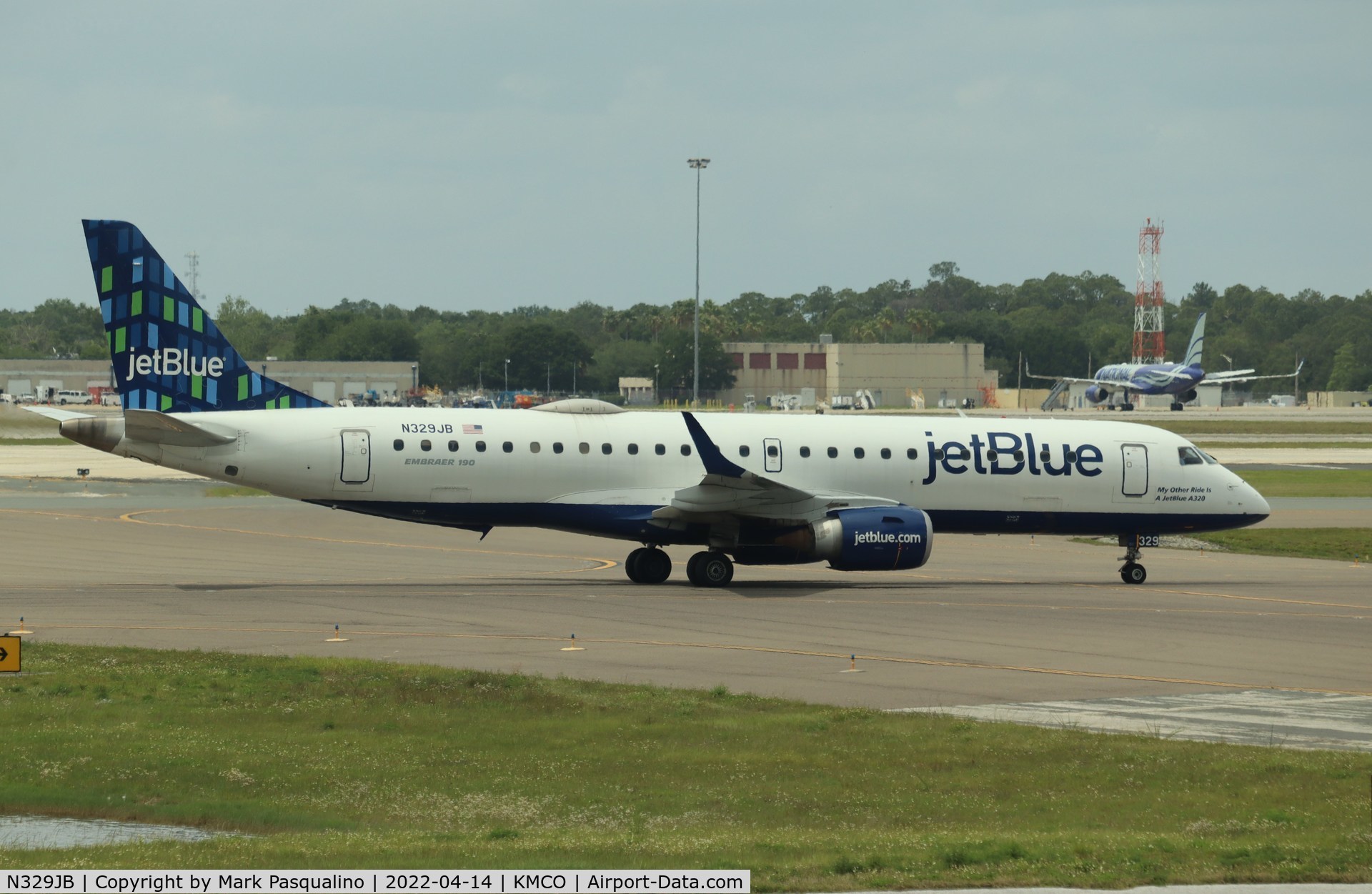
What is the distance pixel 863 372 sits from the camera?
541 ft

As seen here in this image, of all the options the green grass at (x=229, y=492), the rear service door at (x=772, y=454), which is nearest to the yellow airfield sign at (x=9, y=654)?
the rear service door at (x=772, y=454)

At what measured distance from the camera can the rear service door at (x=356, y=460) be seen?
28922 mm

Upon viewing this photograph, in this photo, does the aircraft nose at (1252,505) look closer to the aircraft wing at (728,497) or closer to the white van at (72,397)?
the aircraft wing at (728,497)

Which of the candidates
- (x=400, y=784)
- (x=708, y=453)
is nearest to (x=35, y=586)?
(x=708, y=453)

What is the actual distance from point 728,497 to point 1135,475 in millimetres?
10176

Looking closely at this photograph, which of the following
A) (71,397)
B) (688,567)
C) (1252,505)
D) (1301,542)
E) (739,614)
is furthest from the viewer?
(71,397)

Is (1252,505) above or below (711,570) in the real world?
above

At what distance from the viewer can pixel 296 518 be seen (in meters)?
44.7

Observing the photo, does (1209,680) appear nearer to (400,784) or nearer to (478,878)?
(400,784)

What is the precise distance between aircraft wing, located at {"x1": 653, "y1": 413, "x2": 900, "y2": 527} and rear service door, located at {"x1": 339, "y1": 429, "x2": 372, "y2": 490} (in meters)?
5.94

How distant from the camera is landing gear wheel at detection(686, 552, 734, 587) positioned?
3014 centimetres

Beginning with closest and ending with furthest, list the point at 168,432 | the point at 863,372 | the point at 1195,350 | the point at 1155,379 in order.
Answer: the point at 168,432 → the point at 1155,379 → the point at 1195,350 → the point at 863,372
